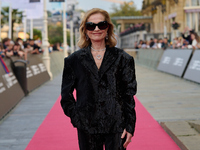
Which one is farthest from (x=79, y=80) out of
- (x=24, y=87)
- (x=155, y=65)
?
(x=155, y=65)

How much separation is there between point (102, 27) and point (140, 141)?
3172mm

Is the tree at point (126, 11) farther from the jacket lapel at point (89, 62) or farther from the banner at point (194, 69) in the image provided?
the jacket lapel at point (89, 62)

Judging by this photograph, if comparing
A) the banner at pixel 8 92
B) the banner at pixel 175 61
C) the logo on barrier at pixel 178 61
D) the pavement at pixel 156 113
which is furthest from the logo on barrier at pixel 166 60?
the banner at pixel 8 92

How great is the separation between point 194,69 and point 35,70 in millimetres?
5866

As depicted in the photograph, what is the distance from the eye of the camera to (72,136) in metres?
6.14

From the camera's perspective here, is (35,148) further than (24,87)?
No

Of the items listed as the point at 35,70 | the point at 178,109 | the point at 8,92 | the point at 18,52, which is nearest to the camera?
the point at 178,109

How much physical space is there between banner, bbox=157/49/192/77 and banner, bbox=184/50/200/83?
2.33ft

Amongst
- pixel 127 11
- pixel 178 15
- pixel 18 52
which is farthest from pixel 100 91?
pixel 127 11

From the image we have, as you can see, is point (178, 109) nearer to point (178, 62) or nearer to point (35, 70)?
point (35, 70)

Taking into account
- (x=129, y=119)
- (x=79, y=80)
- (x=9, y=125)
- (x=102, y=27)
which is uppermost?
(x=102, y=27)

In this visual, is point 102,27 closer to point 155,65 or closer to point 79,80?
point 79,80

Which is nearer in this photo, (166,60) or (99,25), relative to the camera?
(99,25)

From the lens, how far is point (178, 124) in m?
6.34
